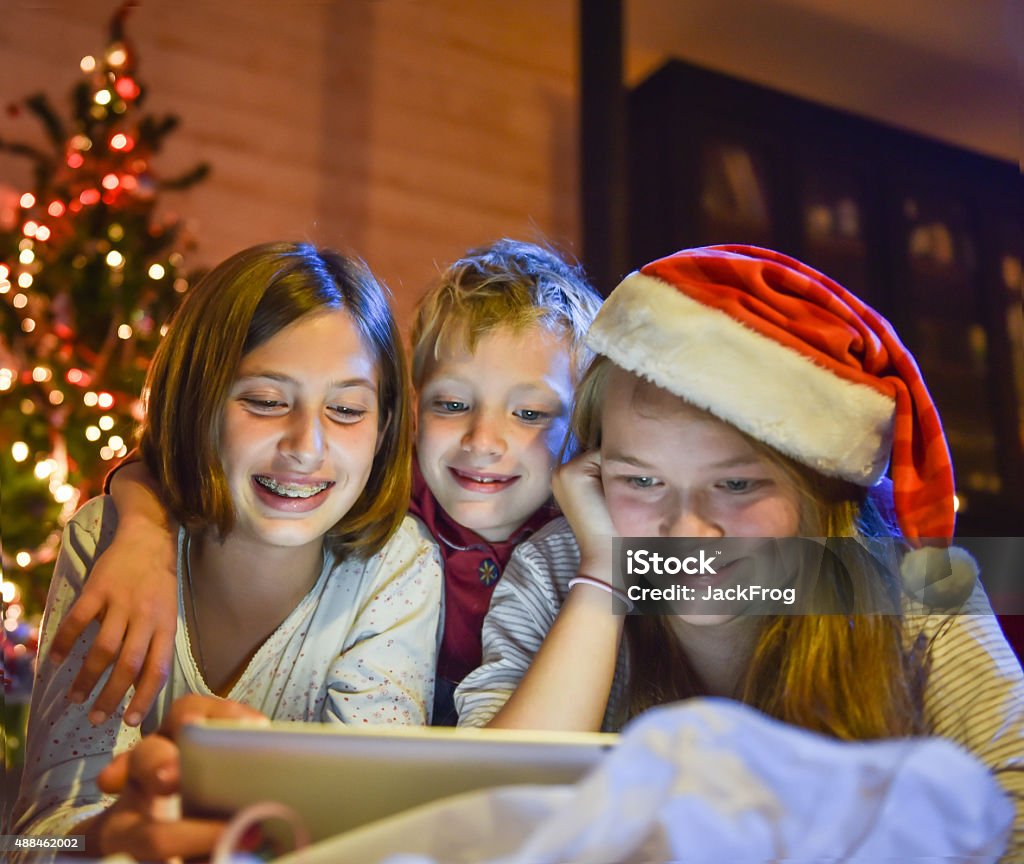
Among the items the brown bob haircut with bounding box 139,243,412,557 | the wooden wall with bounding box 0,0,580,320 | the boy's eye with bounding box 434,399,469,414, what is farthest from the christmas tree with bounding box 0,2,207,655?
the boy's eye with bounding box 434,399,469,414

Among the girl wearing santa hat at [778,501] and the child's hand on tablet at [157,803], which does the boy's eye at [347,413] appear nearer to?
the girl wearing santa hat at [778,501]

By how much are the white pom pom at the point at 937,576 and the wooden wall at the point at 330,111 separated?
62.3 inches

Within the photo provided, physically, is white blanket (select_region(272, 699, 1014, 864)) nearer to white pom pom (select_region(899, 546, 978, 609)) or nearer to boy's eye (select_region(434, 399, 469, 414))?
white pom pom (select_region(899, 546, 978, 609))

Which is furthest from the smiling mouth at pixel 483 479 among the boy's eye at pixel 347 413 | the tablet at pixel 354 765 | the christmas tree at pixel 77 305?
the christmas tree at pixel 77 305

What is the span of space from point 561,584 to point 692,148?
1.22 metres

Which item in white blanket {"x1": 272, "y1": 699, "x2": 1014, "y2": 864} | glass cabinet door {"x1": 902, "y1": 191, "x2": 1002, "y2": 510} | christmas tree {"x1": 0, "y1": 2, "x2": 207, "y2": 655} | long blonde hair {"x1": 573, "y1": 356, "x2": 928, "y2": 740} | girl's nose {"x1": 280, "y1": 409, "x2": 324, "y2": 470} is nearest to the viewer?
white blanket {"x1": 272, "y1": 699, "x2": 1014, "y2": 864}

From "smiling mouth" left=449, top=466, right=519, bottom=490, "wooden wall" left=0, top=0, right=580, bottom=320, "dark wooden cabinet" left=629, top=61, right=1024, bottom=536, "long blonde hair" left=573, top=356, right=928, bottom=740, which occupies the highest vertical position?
"wooden wall" left=0, top=0, right=580, bottom=320

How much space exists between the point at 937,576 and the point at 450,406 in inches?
23.0

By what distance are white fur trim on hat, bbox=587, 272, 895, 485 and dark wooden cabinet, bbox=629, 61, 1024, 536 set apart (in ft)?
0.63

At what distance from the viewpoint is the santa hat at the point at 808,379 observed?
0.84 meters

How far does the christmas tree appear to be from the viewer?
196cm

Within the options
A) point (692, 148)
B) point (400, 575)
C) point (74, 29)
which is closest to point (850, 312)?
point (400, 575)

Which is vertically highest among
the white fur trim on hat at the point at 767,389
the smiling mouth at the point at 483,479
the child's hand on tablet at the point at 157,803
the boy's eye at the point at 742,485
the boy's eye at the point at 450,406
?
the boy's eye at the point at 450,406

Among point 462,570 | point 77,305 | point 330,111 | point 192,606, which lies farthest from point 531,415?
point 330,111
